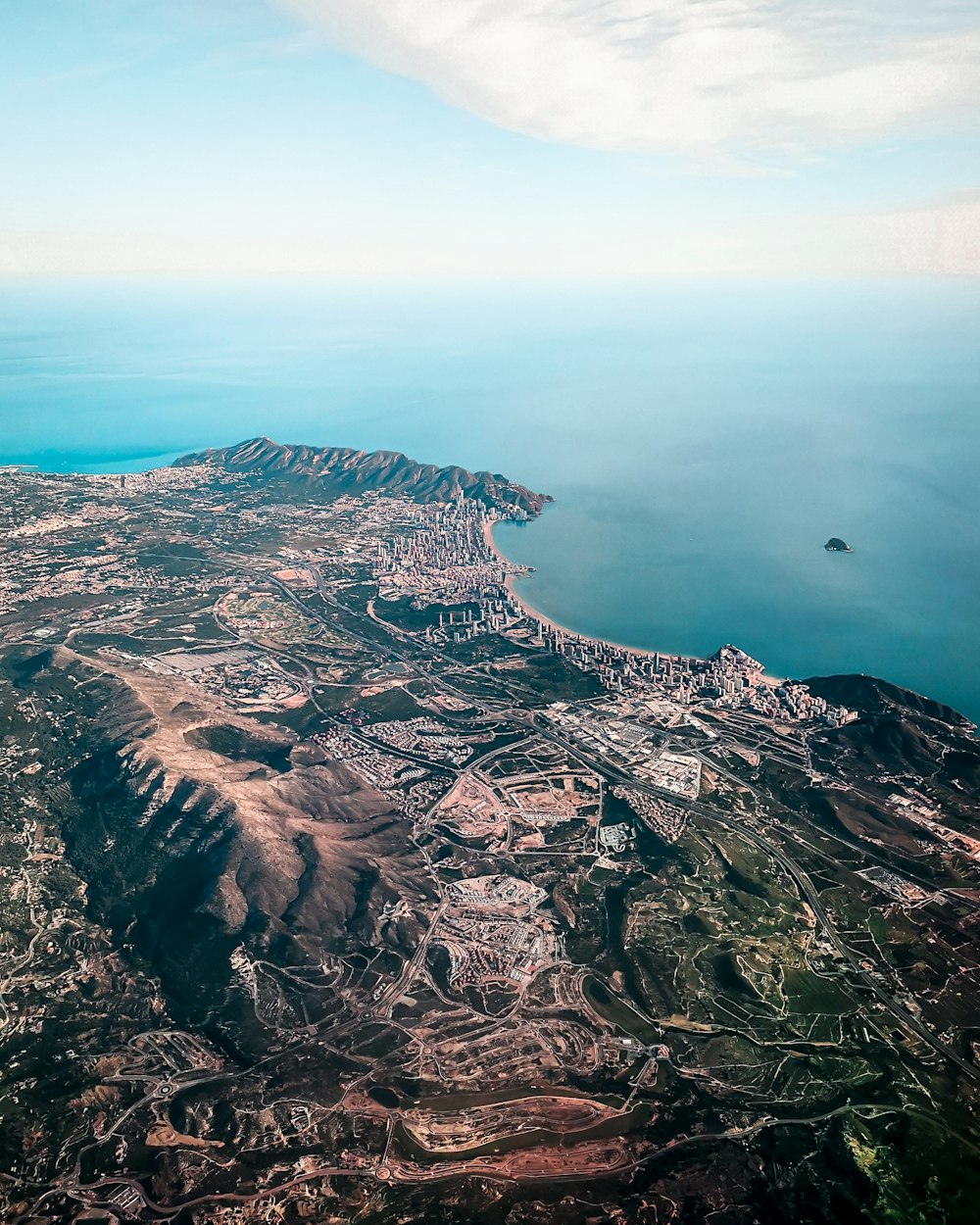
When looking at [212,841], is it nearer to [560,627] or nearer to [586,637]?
[586,637]

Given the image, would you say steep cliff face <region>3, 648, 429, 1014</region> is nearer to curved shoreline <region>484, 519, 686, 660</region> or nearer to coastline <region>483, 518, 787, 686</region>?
coastline <region>483, 518, 787, 686</region>

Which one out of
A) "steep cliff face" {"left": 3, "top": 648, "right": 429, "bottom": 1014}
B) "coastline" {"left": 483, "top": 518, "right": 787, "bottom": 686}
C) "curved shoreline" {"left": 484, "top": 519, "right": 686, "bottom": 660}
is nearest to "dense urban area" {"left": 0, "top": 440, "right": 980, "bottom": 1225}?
"steep cliff face" {"left": 3, "top": 648, "right": 429, "bottom": 1014}

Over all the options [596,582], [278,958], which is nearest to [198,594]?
[596,582]

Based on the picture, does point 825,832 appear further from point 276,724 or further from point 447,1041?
point 276,724

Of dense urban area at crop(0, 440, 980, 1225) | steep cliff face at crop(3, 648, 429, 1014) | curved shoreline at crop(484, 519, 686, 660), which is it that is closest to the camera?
dense urban area at crop(0, 440, 980, 1225)

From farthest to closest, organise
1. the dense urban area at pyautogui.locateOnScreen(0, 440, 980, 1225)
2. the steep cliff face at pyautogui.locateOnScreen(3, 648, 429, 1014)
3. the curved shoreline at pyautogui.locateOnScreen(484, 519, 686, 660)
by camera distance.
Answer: the curved shoreline at pyautogui.locateOnScreen(484, 519, 686, 660)
the steep cliff face at pyautogui.locateOnScreen(3, 648, 429, 1014)
the dense urban area at pyautogui.locateOnScreen(0, 440, 980, 1225)
